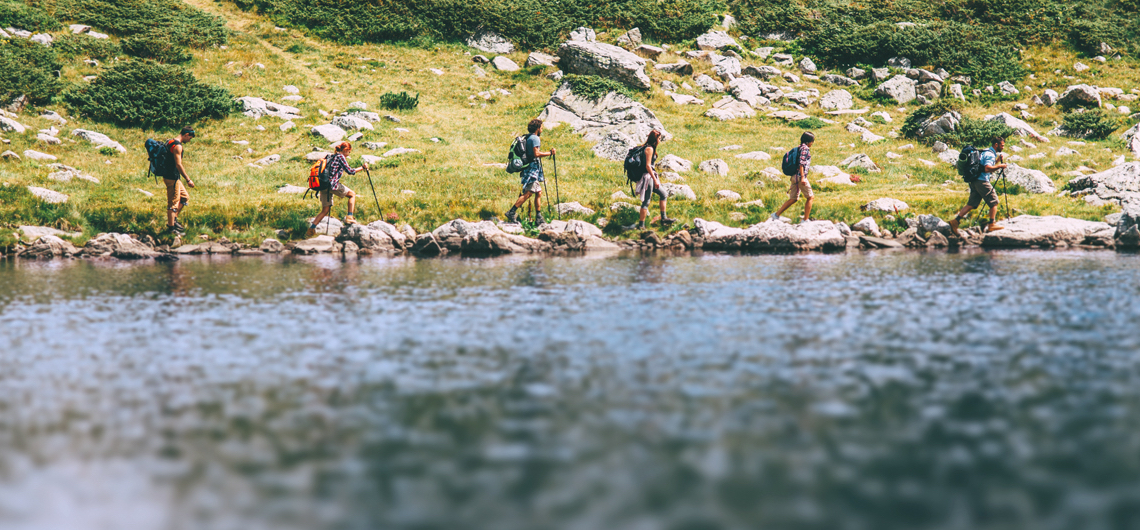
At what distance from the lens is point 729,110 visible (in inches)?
1705

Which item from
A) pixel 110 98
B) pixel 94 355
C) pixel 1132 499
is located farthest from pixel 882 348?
pixel 110 98

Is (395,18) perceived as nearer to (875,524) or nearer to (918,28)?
(918,28)

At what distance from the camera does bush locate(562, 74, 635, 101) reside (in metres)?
40.6

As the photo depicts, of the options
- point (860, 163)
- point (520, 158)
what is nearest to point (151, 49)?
point (520, 158)

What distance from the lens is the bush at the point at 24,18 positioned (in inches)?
1641

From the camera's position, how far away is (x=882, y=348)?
9258mm

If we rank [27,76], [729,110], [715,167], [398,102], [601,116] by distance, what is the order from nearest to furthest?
[715,167]
[27,76]
[601,116]
[398,102]
[729,110]

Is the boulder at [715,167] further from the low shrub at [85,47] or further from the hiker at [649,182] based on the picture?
the low shrub at [85,47]

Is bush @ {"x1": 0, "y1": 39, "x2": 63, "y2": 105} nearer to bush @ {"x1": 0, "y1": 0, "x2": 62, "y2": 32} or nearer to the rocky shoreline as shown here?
bush @ {"x1": 0, "y1": 0, "x2": 62, "y2": 32}

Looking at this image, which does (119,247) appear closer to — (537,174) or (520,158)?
(520,158)

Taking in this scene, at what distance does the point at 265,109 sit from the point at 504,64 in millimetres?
17062

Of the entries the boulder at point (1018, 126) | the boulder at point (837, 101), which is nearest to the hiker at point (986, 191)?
the boulder at point (1018, 126)

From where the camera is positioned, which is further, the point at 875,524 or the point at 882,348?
the point at 882,348

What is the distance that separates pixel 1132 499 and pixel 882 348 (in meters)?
4.31
